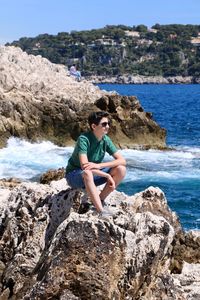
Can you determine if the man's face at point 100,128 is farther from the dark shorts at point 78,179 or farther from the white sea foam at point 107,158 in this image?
the white sea foam at point 107,158

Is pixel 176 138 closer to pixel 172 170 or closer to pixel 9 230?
pixel 172 170

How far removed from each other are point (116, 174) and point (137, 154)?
2333 cm

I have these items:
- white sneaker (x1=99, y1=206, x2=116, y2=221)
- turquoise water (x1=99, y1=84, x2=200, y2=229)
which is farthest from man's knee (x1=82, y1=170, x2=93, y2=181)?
turquoise water (x1=99, y1=84, x2=200, y2=229)

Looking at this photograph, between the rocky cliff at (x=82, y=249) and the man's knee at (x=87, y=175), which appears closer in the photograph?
the rocky cliff at (x=82, y=249)

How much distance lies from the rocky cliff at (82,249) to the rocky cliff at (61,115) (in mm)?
23051

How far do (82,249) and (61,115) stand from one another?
89.1ft

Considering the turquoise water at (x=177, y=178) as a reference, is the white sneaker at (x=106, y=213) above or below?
above

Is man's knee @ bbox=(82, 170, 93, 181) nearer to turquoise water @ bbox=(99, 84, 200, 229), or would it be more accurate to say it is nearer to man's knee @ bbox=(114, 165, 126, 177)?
man's knee @ bbox=(114, 165, 126, 177)

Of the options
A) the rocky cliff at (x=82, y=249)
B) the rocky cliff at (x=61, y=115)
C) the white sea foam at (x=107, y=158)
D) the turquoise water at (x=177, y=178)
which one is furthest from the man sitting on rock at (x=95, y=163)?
the rocky cliff at (x=61, y=115)

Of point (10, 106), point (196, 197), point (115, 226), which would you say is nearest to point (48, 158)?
point (10, 106)

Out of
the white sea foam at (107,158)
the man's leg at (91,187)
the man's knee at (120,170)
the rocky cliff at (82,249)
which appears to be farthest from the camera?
the white sea foam at (107,158)

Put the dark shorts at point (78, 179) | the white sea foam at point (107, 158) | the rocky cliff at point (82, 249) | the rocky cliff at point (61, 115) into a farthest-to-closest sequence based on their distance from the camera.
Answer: the rocky cliff at point (61, 115) → the white sea foam at point (107, 158) → the dark shorts at point (78, 179) → the rocky cliff at point (82, 249)

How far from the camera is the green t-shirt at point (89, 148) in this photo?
8898mm

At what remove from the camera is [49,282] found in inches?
290
